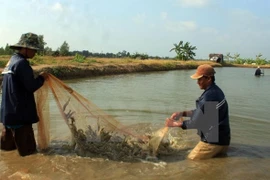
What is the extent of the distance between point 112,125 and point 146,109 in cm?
444

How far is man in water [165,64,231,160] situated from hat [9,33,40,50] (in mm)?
2428

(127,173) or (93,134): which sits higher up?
(93,134)

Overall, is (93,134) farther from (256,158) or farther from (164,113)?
(164,113)

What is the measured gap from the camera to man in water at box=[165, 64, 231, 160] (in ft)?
13.7

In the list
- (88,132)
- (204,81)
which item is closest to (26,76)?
(88,132)

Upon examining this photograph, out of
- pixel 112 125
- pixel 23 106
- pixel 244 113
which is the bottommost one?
pixel 244 113

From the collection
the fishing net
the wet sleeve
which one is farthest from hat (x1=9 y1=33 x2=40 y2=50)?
the fishing net

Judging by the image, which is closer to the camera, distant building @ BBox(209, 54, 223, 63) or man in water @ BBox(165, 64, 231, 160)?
man in water @ BBox(165, 64, 231, 160)

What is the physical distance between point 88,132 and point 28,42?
1.75 m

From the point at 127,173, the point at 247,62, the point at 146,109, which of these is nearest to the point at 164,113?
the point at 146,109

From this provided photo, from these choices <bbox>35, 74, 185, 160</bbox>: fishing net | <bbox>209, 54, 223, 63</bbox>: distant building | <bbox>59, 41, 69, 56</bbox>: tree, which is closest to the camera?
<bbox>35, 74, 185, 160</bbox>: fishing net

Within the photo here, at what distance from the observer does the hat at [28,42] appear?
4418 millimetres

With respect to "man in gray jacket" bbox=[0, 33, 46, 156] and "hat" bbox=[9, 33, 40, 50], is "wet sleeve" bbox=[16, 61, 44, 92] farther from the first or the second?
"hat" bbox=[9, 33, 40, 50]

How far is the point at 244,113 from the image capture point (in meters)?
9.17
